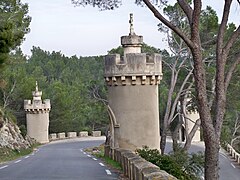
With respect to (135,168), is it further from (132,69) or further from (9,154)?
(9,154)

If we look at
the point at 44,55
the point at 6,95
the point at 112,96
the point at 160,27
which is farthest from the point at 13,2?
the point at 44,55

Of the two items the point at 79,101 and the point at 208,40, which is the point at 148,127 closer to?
the point at 208,40

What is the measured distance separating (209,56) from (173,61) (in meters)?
2.77

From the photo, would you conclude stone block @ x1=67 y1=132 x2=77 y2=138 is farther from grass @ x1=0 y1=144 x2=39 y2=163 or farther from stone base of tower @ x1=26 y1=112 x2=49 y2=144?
grass @ x1=0 y1=144 x2=39 y2=163

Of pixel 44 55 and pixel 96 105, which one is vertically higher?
pixel 44 55

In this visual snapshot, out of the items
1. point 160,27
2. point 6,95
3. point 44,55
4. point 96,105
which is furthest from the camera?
point 44,55

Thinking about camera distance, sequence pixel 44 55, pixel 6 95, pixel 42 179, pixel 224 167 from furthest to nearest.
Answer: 1. pixel 44 55
2. pixel 6 95
3. pixel 224 167
4. pixel 42 179

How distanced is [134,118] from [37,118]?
40245mm

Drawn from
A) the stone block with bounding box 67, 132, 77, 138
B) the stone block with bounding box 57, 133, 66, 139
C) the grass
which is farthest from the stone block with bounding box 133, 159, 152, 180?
the stone block with bounding box 67, 132, 77, 138

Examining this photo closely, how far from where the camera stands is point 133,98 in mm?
25297

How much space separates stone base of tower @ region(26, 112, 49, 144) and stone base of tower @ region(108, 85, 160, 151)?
39145mm

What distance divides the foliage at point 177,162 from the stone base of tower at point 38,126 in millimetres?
36169

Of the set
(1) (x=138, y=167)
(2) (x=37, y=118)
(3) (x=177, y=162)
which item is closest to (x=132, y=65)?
(3) (x=177, y=162)

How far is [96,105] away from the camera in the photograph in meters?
83.7
